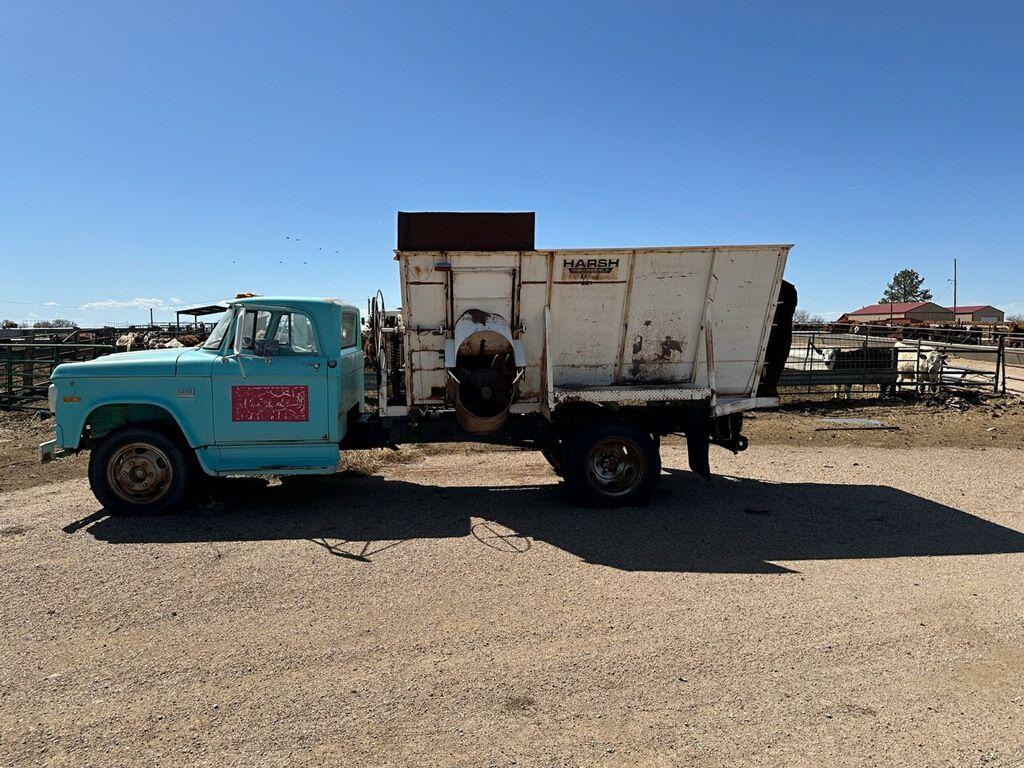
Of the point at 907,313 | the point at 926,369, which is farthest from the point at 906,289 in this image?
the point at 926,369

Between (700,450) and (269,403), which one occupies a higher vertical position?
(269,403)

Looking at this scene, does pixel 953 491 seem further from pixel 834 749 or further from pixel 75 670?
pixel 75 670

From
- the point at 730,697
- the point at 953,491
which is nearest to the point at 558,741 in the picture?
the point at 730,697

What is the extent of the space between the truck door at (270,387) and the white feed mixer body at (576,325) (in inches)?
35.9

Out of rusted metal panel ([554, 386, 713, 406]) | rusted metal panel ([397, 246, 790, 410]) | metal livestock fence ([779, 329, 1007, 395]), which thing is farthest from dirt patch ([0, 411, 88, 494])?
metal livestock fence ([779, 329, 1007, 395])

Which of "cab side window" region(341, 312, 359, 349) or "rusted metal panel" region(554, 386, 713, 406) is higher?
"cab side window" region(341, 312, 359, 349)

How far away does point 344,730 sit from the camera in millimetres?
3227

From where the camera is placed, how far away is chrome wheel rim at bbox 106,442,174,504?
6.62 metres

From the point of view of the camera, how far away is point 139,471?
6.68 meters

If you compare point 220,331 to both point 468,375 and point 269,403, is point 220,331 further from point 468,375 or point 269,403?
point 468,375

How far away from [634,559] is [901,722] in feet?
8.06

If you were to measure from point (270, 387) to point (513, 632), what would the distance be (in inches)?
145

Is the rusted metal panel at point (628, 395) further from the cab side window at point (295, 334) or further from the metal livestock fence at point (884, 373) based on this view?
A: the metal livestock fence at point (884, 373)

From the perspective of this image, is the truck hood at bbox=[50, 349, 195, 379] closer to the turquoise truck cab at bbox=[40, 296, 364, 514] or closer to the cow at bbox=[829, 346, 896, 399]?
the turquoise truck cab at bbox=[40, 296, 364, 514]
